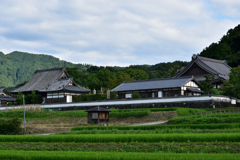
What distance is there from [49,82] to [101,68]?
55623mm

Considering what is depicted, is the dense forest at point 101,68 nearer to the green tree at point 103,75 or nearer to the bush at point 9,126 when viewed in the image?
the green tree at point 103,75

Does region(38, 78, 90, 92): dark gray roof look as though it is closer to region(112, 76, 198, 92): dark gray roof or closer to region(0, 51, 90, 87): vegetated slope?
region(112, 76, 198, 92): dark gray roof

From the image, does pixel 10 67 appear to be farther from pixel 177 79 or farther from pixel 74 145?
pixel 74 145

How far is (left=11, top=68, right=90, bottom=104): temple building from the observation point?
168ft

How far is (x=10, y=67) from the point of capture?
12569 cm

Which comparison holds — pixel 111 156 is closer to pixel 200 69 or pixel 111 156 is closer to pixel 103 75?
pixel 200 69

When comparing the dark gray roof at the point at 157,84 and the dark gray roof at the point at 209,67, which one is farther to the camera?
the dark gray roof at the point at 209,67

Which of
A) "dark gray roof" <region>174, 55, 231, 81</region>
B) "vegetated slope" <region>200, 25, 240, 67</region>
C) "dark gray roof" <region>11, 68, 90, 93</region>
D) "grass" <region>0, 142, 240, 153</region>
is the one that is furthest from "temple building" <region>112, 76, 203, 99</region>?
"grass" <region>0, 142, 240, 153</region>

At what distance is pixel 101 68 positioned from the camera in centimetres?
11275

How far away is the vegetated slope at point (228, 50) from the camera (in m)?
69.1

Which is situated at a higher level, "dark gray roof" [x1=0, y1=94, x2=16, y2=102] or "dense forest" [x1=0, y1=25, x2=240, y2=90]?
"dense forest" [x1=0, y1=25, x2=240, y2=90]

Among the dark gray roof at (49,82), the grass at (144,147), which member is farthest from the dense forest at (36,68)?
the grass at (144,147)

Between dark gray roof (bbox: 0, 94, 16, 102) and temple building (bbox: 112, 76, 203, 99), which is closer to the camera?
temple building (bbox: 112, 76, 203, 99)

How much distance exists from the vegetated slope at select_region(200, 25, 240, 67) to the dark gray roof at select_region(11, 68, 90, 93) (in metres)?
Result: 35.7
